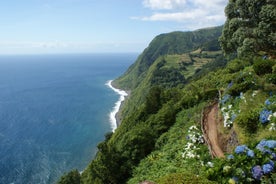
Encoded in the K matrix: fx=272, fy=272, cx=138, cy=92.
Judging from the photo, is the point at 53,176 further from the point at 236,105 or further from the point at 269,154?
the point at 269,154

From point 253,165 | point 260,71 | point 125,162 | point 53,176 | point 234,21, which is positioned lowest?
point 53,176

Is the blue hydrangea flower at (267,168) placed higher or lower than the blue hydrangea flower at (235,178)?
higher

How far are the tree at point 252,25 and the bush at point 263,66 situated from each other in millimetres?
1337

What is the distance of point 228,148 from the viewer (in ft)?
69.7

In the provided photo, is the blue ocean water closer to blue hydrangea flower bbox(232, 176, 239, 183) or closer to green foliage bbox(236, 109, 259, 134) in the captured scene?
green foliage bbox(236, 109, 259, 134)

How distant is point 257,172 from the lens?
12.2m

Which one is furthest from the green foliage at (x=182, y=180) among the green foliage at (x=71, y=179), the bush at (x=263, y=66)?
the green foliage at (x=71, y=179)

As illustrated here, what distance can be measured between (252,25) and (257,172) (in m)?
18.3

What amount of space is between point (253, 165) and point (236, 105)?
1190 cm

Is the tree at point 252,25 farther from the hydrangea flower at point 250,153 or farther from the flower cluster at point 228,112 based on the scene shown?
the hydrangea flower at point 250,153

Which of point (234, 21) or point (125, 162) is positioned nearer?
point (234, 21)

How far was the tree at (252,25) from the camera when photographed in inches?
954

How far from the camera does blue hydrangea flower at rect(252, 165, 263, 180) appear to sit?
12141 millimetres

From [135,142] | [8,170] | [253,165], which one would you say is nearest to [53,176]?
[8,170]
